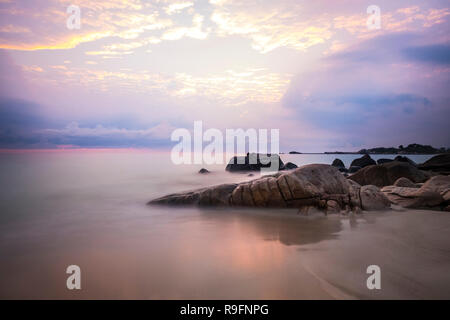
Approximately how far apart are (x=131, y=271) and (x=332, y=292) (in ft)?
8.80

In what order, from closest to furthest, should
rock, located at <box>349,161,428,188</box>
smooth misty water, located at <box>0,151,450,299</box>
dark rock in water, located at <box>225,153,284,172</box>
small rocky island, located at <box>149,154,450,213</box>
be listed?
smooth misty water, located at <box>0,151,450,299</box>
small rocky island, located at <box>149,154,450,213</box>
rock, located at <box>349,161,428,188</box>
dark rock in water, located at <box>225,153,284,172</box>

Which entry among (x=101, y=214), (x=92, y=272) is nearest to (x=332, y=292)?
(x=92, y=272)

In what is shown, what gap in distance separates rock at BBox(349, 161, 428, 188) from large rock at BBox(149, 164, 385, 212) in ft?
15.6

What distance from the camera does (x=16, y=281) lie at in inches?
137

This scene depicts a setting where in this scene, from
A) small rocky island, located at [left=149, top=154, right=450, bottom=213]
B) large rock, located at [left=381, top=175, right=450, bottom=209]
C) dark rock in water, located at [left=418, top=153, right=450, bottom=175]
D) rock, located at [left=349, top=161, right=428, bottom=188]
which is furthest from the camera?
dark rock in water, located at [left=418, top=153, right=450, bottom=175]

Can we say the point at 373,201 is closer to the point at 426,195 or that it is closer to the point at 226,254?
the point at 426,195

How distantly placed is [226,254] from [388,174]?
11483 millimetres

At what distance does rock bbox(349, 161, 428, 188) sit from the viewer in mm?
12289

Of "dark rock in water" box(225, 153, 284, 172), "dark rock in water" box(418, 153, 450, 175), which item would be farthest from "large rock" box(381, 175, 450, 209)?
"dark rock in water" box(225, 153, 284, 172)

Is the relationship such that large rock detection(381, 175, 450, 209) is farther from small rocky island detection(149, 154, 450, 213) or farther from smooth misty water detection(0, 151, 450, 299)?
smooth misty water detection(0, 151, 450, 299)

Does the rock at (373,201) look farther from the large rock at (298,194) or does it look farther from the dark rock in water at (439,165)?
the dark rock in water at (439,165)

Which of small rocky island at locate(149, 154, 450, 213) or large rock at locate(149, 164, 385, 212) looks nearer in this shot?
small rocky island at locate(149, 154, 450, 213)
